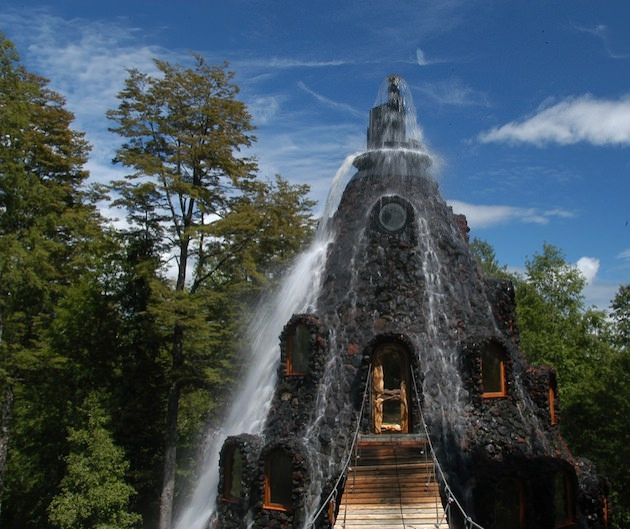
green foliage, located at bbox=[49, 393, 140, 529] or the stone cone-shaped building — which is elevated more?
the stone cone-shaped building

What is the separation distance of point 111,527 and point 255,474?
6.76m

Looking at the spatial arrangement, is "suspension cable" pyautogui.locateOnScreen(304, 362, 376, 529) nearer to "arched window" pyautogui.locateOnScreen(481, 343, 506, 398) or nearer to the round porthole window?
"arched window" pyautogui.locateOnScreen(481, 343, 506, 398)

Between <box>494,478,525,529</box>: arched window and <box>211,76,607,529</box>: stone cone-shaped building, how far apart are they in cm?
2

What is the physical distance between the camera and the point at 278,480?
12.4m

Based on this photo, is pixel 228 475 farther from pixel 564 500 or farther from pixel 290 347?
pixel 564 500

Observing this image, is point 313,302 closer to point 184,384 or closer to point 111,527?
point 184,384

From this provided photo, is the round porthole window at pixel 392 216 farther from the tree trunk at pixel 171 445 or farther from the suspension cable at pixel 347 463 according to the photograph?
the tree trunk at pixel 171 445

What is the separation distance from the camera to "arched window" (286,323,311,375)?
1379 cm

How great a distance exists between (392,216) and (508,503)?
7.07m

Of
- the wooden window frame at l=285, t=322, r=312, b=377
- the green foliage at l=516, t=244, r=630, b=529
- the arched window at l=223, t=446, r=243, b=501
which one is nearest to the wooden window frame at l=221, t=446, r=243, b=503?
the arched window at l=223, t=446, r=243, b=501

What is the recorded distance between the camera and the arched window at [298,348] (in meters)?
13.8

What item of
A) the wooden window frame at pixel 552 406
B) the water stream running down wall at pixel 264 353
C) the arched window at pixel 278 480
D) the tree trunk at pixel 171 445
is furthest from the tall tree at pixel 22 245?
the wooden window frame at pixel 552 406

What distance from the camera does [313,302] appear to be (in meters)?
15.1

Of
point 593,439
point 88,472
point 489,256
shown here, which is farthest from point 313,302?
point 489,256
